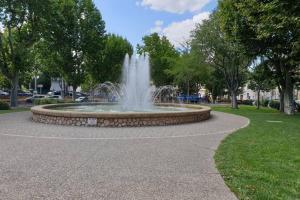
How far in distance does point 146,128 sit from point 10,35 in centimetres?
2247

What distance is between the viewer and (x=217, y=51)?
33.8 metres

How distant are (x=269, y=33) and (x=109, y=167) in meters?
13.2

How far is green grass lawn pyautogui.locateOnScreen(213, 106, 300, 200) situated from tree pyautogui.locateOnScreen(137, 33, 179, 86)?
42.0m

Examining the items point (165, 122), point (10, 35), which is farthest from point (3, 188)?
point (10, 35)

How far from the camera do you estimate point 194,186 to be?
5.47m

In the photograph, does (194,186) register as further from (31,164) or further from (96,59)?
(96,59)

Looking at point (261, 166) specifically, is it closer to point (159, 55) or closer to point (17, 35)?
point (17, 35)

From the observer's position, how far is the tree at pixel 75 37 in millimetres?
39000

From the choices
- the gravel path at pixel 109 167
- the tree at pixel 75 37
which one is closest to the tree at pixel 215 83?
the tree at pixel 75 37

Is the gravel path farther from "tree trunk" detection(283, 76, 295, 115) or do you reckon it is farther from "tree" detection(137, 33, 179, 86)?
"tree" detection(137, 33, 179, 86)

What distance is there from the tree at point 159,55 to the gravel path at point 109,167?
137ft

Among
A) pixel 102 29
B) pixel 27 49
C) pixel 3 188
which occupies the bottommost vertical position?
pixel 3 188

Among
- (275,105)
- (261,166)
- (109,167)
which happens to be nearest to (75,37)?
(275,105)

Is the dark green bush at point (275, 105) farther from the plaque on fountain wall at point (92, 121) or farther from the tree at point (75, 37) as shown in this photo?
the plaque on fountain wall at point (92, 121)
